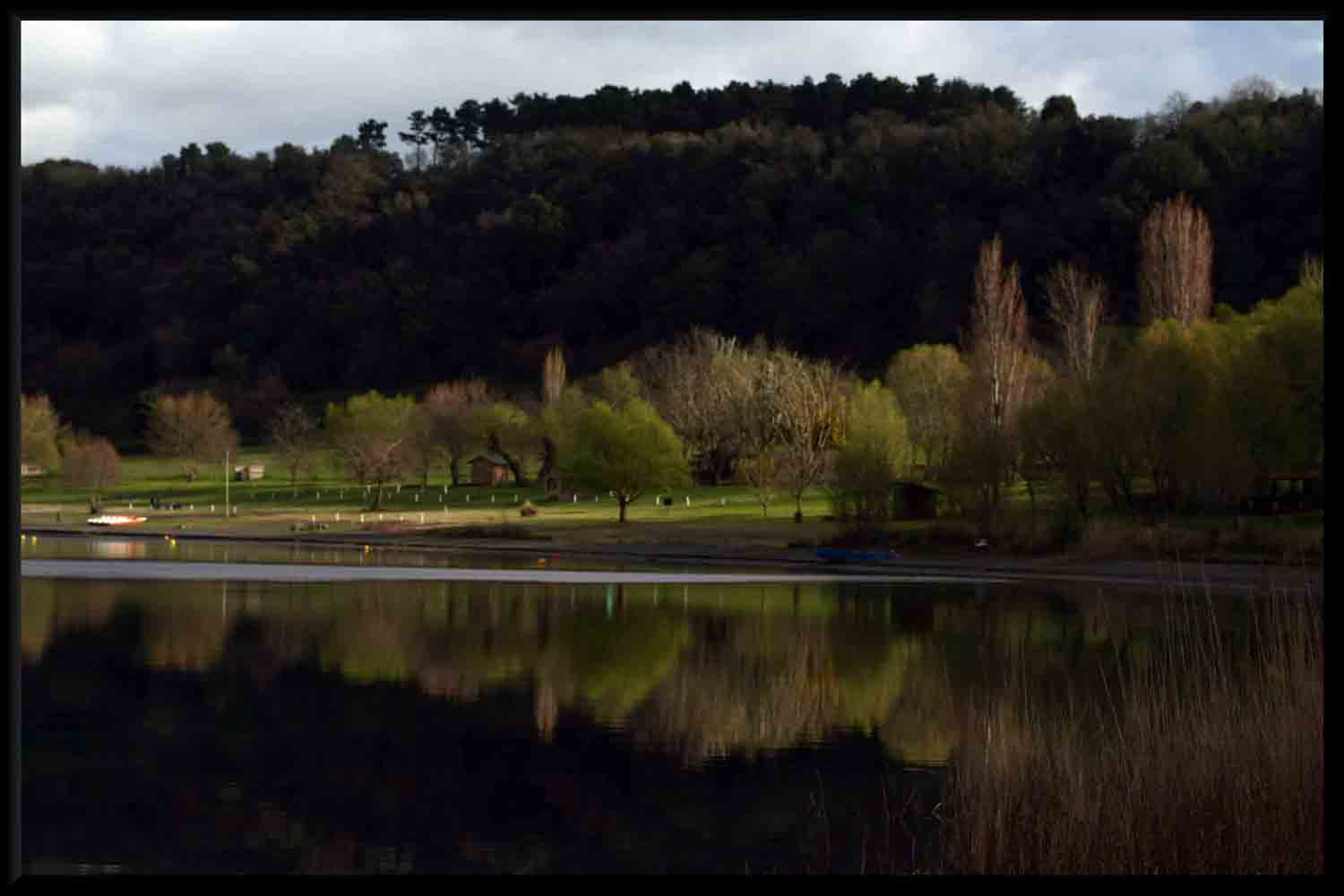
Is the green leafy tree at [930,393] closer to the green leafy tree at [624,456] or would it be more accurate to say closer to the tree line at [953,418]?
the tree line at [953,418]

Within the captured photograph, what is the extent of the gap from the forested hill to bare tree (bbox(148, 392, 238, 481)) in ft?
59.7

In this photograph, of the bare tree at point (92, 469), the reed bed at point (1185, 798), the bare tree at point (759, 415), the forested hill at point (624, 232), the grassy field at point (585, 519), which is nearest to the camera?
the reed bed at point (1185, 798)

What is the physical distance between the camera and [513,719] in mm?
23875

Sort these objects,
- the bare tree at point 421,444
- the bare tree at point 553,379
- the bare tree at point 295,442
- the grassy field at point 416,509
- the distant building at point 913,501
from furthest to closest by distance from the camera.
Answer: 1. the bare tree at point 295,442
2. the bare tree at point 553,379
3. the bare tree at point 421,444
4. the grassy field at point 416,509
5. the distant building at point 913,501

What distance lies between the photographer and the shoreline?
46656 mm

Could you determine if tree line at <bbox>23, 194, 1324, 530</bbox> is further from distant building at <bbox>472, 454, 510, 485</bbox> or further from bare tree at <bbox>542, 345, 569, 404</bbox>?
distant building at <bbox>472, 454, 510, 485</bbox>

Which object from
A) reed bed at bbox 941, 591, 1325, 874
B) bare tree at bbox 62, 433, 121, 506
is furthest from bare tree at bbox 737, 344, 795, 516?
reed bed at bbox 941, 591, 1325, 874

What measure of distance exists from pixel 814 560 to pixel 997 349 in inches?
585

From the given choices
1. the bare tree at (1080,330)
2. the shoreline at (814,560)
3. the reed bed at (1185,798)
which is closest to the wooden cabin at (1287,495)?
the shoreline at (814,560)

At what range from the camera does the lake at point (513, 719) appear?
645 inches

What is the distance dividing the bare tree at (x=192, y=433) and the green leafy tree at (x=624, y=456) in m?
37.5

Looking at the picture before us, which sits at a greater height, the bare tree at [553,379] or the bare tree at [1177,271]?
the bare tree at [1177,271]
